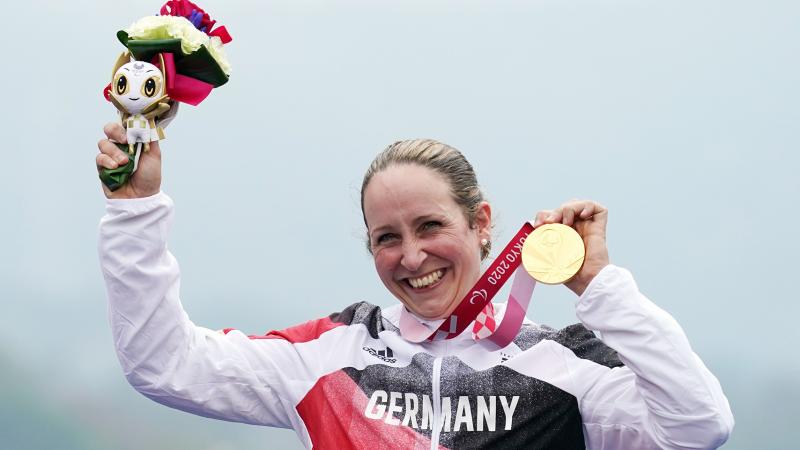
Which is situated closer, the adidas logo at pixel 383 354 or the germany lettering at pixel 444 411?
the germany lettering at pixel 444 411

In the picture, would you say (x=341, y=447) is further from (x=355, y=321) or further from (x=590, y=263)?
(x=590, y=263)

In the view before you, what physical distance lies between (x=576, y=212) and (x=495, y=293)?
1.46 feet

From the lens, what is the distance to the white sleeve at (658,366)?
2.80 metres

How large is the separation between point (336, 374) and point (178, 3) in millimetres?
1296

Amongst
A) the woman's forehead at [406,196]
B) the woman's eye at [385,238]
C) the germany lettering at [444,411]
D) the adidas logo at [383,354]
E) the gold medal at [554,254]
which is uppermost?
the woman's forehead at [406,196]

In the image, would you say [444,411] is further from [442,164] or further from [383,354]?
[442,164]

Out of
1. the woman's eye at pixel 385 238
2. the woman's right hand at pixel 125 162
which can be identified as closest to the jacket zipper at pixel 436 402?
the woman's eye at pixel 385 238

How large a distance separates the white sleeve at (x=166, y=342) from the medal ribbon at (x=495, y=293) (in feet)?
1.92

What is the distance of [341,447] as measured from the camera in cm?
324

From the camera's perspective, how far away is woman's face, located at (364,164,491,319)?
3312 millimetres

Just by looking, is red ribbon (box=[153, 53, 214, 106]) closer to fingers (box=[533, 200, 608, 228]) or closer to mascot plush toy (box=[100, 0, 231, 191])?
mascot plush toy (box=[100, 0, 231, 191])

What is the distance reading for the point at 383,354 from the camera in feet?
11.2

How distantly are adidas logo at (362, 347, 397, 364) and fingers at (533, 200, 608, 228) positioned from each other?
2.39 feet

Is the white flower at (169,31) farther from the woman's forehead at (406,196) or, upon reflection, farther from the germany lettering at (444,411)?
the germany lettering at (444,411)
